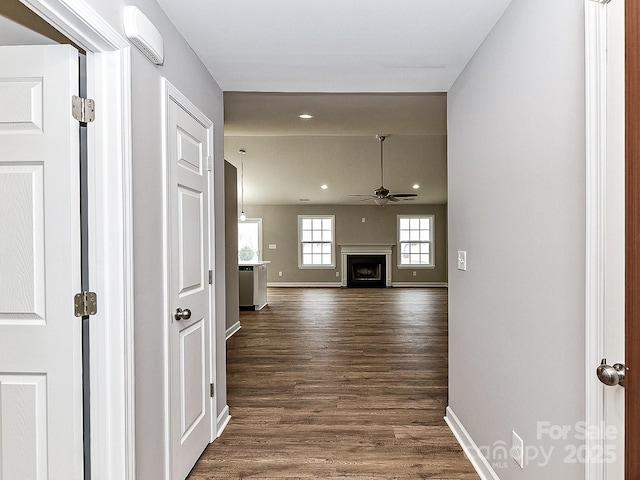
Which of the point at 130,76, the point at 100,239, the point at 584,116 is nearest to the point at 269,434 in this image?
the point at 100,239

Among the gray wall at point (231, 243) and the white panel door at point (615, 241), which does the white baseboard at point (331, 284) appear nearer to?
the gray wall at point (231, 243)

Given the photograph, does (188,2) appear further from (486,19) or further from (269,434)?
(269,434)

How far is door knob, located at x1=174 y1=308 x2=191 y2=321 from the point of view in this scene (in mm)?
2201

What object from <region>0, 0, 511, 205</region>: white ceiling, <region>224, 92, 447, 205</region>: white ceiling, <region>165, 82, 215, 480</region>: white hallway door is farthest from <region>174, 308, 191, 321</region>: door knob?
<region>224, 92, 447, 205</region>: white ceiling

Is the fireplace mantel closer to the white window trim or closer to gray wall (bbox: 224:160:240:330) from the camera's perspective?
the white window trim

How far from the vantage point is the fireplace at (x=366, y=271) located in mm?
12938

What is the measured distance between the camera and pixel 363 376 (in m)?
4.13

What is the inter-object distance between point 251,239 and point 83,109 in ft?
37.6

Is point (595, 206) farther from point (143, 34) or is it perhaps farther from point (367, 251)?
point (367, 251)

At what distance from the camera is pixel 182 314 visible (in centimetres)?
223

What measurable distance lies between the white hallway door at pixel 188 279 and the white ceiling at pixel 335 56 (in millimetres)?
431

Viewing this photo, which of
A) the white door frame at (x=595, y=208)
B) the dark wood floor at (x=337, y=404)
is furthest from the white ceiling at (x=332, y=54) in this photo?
the dark wood floor at (x=337, y=404)

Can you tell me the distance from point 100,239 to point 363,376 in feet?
10.2

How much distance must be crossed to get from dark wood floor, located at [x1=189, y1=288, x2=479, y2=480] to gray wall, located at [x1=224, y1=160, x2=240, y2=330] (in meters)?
0.38
